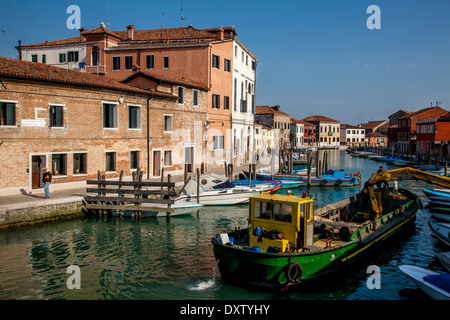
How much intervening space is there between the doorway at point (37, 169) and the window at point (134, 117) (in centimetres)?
592

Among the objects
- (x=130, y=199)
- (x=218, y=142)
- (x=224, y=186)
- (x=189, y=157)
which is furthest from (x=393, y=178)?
(x=218, y=142)

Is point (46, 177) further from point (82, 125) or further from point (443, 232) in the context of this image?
point (443, 232)

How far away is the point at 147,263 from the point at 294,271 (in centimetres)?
469

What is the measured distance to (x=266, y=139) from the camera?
2372 inches

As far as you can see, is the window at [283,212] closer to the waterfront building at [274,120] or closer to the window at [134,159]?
the window at [134,159]

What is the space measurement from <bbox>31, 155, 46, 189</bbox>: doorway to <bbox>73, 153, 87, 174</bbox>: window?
176 cm

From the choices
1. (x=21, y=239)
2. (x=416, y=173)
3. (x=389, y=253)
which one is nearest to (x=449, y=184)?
(x=416, y=173)

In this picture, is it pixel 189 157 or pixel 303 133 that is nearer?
pixel 189 157

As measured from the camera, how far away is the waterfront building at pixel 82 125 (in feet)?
56.0

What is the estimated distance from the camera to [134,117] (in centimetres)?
2345

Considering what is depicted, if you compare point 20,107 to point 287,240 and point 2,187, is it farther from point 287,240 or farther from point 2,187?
point 287,240

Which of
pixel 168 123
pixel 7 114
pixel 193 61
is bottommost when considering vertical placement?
pixel 7 114

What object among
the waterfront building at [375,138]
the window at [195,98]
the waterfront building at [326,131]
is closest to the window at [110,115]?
the window at [195,98]
